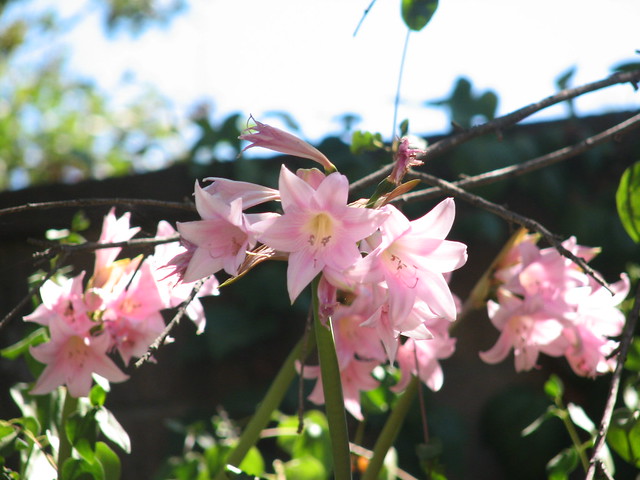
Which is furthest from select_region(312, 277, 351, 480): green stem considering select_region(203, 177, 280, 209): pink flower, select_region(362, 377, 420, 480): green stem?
select_region(362, 377, 420, 480): green stem

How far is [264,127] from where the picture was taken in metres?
0.71

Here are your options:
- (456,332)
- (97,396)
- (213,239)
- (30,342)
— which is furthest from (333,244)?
(456,332)

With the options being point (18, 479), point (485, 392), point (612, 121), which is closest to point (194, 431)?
point (18, 479)

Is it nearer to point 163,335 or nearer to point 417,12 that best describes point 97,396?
point 163,335

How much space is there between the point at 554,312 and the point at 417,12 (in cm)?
46

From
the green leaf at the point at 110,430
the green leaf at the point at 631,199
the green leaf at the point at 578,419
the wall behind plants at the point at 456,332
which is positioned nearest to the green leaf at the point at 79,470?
the green leaf at the point at 110,430

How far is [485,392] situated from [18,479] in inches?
61.0

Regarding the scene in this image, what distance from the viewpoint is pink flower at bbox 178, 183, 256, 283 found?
2.00 feet

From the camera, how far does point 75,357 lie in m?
0.83

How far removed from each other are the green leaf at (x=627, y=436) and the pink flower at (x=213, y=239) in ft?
1.75

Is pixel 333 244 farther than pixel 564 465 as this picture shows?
No

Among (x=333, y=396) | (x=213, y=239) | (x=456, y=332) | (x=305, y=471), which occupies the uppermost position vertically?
(x=213, y=239)

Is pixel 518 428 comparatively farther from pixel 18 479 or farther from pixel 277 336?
pixel 18 479

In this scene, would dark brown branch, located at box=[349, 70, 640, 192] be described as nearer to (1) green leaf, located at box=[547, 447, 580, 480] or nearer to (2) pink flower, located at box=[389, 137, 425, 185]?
(2) pink flower, located at box=[389, 137, 425, 185]
